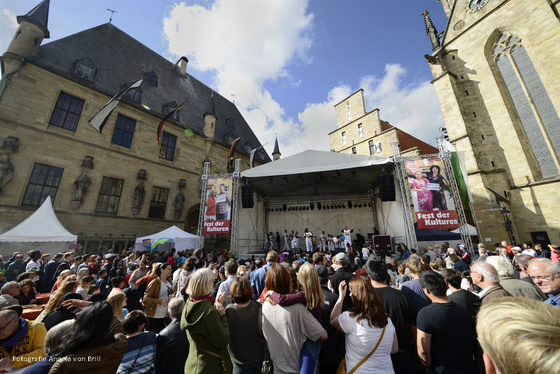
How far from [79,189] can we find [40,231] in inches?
157

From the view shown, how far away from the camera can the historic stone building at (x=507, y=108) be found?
39.3ft

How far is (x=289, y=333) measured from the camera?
2.06 metres

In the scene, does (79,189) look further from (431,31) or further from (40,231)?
(431,31)

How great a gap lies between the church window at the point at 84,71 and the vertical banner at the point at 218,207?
10.5 metres

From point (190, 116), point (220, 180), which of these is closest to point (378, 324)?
point (220, 180)

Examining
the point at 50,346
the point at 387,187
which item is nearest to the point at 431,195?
the point at 387,187

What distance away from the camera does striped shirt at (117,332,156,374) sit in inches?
72.4

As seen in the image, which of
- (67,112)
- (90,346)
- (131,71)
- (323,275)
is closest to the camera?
(90,346)

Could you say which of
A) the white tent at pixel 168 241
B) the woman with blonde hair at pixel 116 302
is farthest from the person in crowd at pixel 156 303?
the white tent at pixel 168 241

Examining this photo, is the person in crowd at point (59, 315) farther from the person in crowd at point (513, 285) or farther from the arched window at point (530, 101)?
the arched window at point (530, 101)

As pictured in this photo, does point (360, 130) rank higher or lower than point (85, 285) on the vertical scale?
higher

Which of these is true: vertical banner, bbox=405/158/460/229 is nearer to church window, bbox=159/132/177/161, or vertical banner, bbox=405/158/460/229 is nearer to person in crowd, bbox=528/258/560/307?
person in crowd, bbox=528/258/560/307

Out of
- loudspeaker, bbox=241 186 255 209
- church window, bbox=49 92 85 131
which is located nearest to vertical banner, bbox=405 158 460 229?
loudspeaker, bbox=241 186 255 209

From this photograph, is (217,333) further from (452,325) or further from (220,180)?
(220,180)
